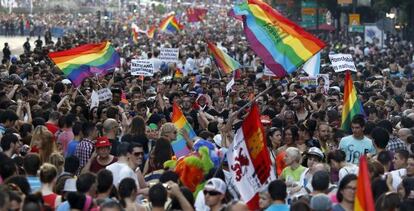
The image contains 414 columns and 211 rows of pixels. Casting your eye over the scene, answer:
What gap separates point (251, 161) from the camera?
1259cm

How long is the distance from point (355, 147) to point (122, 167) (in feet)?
11.0

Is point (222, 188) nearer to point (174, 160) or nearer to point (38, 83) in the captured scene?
point (174, 160)

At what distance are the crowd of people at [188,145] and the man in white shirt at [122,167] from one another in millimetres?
18

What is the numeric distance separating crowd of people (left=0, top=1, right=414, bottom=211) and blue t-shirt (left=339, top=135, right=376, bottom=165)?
0.03 ft

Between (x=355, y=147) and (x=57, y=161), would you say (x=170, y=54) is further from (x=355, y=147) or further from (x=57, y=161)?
(x=57, y=161)

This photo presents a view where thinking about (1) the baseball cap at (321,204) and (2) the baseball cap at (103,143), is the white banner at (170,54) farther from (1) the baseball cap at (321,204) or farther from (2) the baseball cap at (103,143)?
(1) the baseball cap at (321,204)

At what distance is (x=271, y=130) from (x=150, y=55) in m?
21.9

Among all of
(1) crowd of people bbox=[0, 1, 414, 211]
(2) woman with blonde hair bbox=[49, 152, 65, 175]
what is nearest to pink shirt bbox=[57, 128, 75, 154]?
(1) crowd of people bbox=[0, 1, 414, 211]

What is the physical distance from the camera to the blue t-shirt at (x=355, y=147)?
1509 centimetres

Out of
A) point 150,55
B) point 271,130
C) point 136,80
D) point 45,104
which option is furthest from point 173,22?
point 271,130

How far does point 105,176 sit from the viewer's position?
11.4 meters

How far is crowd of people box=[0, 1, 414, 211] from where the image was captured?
11.2m

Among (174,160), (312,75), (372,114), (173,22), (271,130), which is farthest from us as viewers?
(173,22)

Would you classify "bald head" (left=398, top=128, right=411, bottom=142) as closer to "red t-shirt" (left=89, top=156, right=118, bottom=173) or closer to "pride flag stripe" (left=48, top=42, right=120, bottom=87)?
"red t-shirt" (left=89, top=156, right=118, bottom=173)
